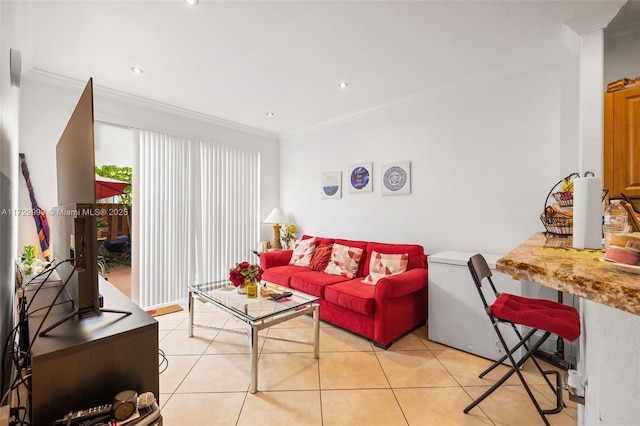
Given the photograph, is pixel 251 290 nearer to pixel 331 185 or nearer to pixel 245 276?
pixel 245 276

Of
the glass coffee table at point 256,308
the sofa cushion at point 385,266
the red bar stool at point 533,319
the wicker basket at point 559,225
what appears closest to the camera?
the red bar stool at point 533,319

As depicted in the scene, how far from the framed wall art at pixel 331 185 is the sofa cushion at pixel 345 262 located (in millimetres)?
981

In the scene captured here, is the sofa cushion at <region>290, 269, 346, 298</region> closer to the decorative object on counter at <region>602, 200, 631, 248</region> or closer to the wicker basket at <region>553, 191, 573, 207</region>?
the wicker basket at <region>553, 191, 573, 207</region>

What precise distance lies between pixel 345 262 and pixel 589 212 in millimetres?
2449

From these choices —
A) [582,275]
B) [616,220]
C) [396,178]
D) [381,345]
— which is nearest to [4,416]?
[582,275]

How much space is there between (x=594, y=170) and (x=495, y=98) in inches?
49.4

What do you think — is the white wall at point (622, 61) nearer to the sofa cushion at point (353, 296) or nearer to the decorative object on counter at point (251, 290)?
the sofa cushion at point (353, 296)

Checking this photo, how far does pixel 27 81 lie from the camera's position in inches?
106

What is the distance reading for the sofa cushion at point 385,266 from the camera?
2.95 m

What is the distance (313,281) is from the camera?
3066mm

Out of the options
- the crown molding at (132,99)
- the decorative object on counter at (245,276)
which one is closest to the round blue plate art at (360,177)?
the crown molding at (132,99)

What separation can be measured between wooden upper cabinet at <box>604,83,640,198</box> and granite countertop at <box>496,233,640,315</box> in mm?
1257

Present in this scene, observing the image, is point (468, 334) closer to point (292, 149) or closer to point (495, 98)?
point (495, 98)

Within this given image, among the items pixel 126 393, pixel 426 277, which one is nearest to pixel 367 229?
Result: pixel 426 277
